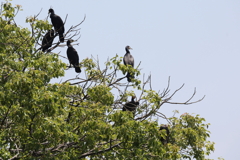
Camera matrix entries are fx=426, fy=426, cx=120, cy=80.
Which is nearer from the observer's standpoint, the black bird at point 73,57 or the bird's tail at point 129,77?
the bird's tail at point 129,77

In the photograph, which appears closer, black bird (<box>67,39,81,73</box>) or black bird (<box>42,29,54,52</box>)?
black bird (<box>42,29,54,52</box>)

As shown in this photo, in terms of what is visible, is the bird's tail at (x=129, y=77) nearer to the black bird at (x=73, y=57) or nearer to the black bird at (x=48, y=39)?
the black bird at (x=73, y=57)

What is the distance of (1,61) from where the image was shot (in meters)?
9.41

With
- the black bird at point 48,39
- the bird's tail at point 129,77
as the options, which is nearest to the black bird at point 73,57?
the black bird at point 48,39

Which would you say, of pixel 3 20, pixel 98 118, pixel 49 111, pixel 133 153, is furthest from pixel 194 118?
pixel 3 20

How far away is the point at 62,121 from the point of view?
341 inches

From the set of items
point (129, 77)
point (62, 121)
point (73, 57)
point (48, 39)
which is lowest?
point (62, 121)

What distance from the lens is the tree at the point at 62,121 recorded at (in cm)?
805

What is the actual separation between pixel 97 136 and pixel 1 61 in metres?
2.70

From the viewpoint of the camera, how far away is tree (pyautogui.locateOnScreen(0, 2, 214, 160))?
8047mm

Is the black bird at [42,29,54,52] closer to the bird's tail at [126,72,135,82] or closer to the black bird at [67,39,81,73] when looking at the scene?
the black bird at [67,39,81,73]

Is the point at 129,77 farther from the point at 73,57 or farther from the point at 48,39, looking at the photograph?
the point at 48,39

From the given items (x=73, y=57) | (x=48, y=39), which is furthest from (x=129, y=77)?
(x=48, y=39)

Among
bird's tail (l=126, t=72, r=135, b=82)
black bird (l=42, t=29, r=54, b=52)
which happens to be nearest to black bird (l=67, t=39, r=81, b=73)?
black bird (l=42, t=29, r=54, b=52)
